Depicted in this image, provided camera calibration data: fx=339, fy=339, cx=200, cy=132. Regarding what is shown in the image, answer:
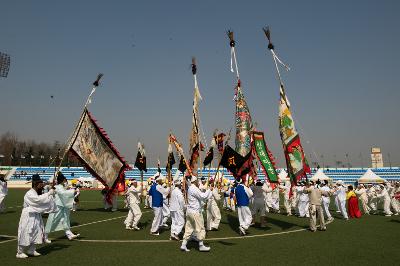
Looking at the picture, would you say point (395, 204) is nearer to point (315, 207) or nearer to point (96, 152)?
point (315, 207)

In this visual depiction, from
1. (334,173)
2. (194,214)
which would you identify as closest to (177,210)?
(194,214)

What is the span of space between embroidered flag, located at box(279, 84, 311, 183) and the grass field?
218cm

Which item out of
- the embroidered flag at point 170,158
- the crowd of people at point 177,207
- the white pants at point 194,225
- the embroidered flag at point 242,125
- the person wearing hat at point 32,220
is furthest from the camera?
the embroidered flag at point 242,125

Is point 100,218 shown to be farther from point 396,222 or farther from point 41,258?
point 396,222

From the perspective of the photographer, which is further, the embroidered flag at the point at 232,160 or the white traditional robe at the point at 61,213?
the embroidered flag at the point at 232,160

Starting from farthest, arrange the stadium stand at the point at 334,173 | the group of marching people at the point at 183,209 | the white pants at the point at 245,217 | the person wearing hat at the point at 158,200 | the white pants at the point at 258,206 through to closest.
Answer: the stadium stand at the point at 334,173 < the white pants at the point at 258,206 < the person wearing hat at the point at 158,200 < the white pants at the point at 245,217 < the group of marching people at the point at 183,209

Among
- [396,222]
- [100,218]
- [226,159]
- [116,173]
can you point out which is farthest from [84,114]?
[396,222]

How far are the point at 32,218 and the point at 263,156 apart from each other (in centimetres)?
923

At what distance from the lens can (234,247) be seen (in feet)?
31.3

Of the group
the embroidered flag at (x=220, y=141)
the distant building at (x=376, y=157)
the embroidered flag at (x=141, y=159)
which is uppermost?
the distant building at (x=376, y=157)

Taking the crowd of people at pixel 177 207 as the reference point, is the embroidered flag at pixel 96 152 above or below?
above

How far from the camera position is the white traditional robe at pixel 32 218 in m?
8.53

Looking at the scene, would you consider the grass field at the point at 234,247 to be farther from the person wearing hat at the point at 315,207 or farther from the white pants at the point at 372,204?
the white pants at the point at 372,204

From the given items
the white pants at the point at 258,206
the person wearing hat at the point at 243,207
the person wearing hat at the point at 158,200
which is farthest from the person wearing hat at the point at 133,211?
the white pants at the point at 258,206
